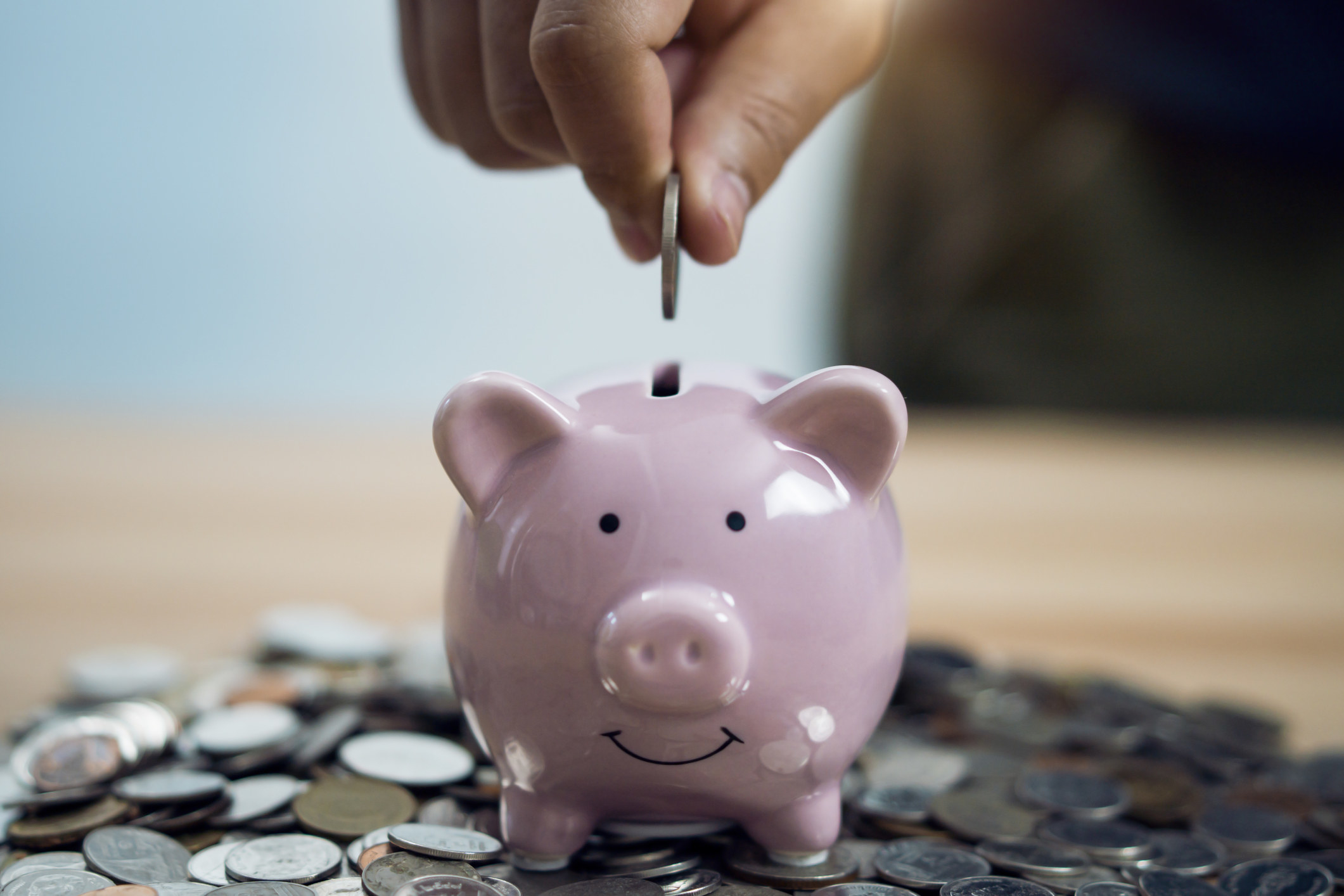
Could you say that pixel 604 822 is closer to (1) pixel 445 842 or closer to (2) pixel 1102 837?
(1) pixel 445 842

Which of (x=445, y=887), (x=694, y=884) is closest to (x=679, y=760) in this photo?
(x=694, y=884)

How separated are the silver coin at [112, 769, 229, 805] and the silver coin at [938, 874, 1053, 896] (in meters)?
0.74

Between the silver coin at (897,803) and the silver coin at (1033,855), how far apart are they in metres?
0.09

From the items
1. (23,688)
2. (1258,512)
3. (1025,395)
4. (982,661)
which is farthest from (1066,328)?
(23,688)

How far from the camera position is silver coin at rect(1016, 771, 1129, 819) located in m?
1.18

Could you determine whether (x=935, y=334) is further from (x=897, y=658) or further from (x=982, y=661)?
(x=897, y=658)

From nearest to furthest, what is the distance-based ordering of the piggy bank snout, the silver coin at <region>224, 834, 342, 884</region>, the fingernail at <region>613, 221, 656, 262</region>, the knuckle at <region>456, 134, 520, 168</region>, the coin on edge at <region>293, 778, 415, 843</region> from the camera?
1. the piggy bank snout
2. the silver coin at <region>224, 834, 342, 884</region>
3. the coin on edge at <region>293, 778, 415, 843</region>
4. the fingernail at <region>613, 221, 656, 262</region>
5. the knuckle at <region>456, 134, 520, 168</region>

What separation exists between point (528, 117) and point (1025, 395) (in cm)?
319

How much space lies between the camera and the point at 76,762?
114 centimetres

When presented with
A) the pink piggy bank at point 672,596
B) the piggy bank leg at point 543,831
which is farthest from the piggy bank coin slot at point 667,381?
the piggy bank leg at point 543,831

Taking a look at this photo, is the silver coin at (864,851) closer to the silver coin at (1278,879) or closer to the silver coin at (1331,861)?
the silver coin at (1278,879)

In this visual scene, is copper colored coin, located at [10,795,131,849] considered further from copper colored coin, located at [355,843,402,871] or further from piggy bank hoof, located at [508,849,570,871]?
piggy bank hoof, located at [508,849,570,871]

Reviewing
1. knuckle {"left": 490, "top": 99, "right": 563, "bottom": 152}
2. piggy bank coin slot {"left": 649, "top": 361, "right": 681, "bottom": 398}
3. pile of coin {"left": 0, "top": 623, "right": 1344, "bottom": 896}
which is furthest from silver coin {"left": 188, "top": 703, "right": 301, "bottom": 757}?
knuckle {"left": 490, "top": 99, "right": 563, "bottom": 152}

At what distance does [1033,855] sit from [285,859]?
71 centimetres
